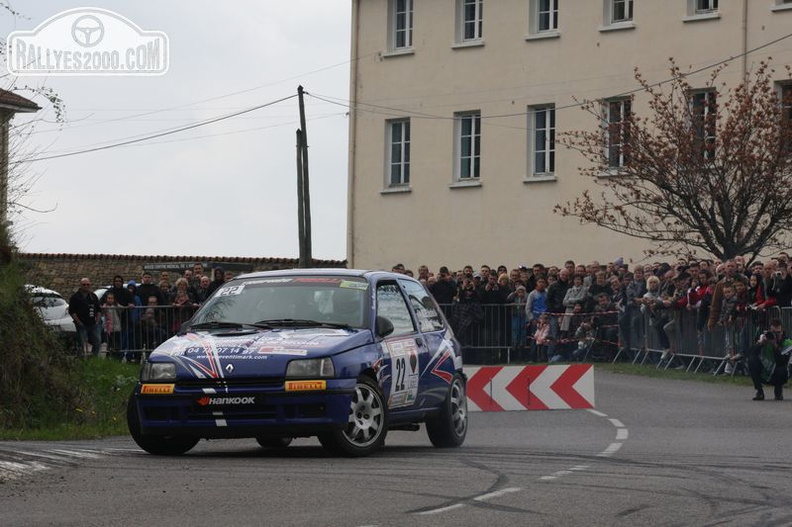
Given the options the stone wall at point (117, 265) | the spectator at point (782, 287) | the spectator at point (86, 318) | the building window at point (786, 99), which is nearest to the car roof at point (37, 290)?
the spectator at point (86, 318)

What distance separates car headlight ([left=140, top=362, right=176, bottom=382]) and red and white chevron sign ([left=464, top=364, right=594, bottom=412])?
8583 mm

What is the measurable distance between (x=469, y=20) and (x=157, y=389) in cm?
3378

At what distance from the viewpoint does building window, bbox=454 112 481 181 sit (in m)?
47.5

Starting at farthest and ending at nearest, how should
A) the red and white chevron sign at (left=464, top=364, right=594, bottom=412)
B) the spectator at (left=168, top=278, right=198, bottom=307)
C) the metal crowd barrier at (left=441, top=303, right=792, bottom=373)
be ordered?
the spectator at (left=168, top=278, right=198, bottom=307)
the metal crowd barrier at (left=441, top=303, right=792, bottom=373)
the red and white chevron sign at (left=464, top=364, right=594, bottom=412)

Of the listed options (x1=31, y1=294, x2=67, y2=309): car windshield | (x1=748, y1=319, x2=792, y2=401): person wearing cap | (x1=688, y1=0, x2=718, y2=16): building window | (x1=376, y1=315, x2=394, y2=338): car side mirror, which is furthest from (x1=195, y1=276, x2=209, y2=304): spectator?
(x1=376, y1=315, x2=394, y2=338): car side mirror

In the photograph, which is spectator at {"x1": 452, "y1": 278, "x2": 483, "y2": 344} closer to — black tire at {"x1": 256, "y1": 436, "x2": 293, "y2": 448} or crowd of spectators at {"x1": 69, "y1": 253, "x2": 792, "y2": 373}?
crowd of spectators at {"x1": 69, "y1": 253, "x2": 792, "y2": 373}

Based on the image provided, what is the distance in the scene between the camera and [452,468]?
13.9m

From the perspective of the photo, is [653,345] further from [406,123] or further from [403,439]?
[406,123]

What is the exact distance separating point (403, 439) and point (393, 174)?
101 ft

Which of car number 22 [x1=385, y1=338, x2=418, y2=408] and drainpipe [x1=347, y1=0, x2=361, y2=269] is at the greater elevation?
drainpipe [x1=347, y1=0, x2=361, y2=269]

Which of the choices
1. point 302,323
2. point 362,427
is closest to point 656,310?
Result: point 302,323

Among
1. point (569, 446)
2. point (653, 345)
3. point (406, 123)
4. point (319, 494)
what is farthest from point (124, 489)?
point (406, 123)

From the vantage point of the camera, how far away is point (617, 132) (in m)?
37.6

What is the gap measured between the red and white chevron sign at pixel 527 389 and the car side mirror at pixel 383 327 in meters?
7.48
